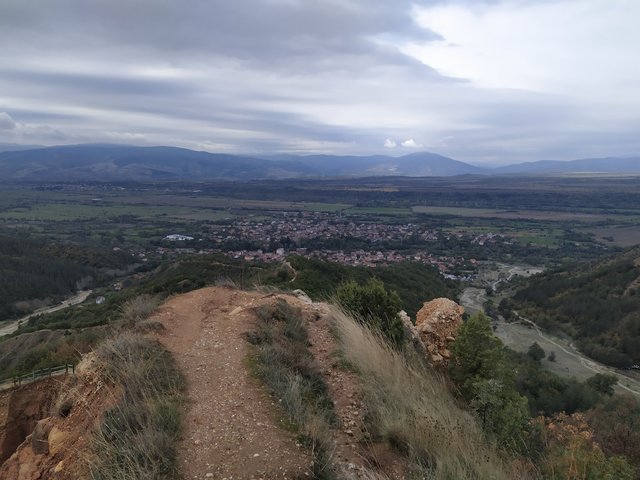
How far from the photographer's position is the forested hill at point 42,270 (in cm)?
4450

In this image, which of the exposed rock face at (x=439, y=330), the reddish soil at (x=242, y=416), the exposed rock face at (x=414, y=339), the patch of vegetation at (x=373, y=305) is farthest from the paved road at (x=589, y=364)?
the reddish soil at (x=242, y=416)

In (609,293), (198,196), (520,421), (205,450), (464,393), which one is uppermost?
(205,450)

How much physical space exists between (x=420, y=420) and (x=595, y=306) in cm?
3972

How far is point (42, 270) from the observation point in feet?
173

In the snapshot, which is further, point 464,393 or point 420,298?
point 420,298

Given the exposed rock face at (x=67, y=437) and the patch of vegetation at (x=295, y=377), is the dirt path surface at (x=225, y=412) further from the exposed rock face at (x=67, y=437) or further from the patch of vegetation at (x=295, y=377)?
the exposed rock face at (x=67, y=437)

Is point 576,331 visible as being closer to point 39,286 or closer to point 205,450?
point 205,450

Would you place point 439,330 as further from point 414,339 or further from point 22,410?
point 22,410

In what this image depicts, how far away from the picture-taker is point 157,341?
279 inches

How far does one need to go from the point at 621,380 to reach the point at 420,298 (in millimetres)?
12822

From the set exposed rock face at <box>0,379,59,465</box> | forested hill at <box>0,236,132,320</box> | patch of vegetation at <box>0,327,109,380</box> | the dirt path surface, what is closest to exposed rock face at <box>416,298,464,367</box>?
the dirt path surface

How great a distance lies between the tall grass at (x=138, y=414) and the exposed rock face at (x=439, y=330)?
18.1ft

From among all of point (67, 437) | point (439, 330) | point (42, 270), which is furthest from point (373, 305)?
point (42, 270)

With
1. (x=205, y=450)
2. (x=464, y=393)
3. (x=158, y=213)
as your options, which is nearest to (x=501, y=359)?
(x=464, y=393)
